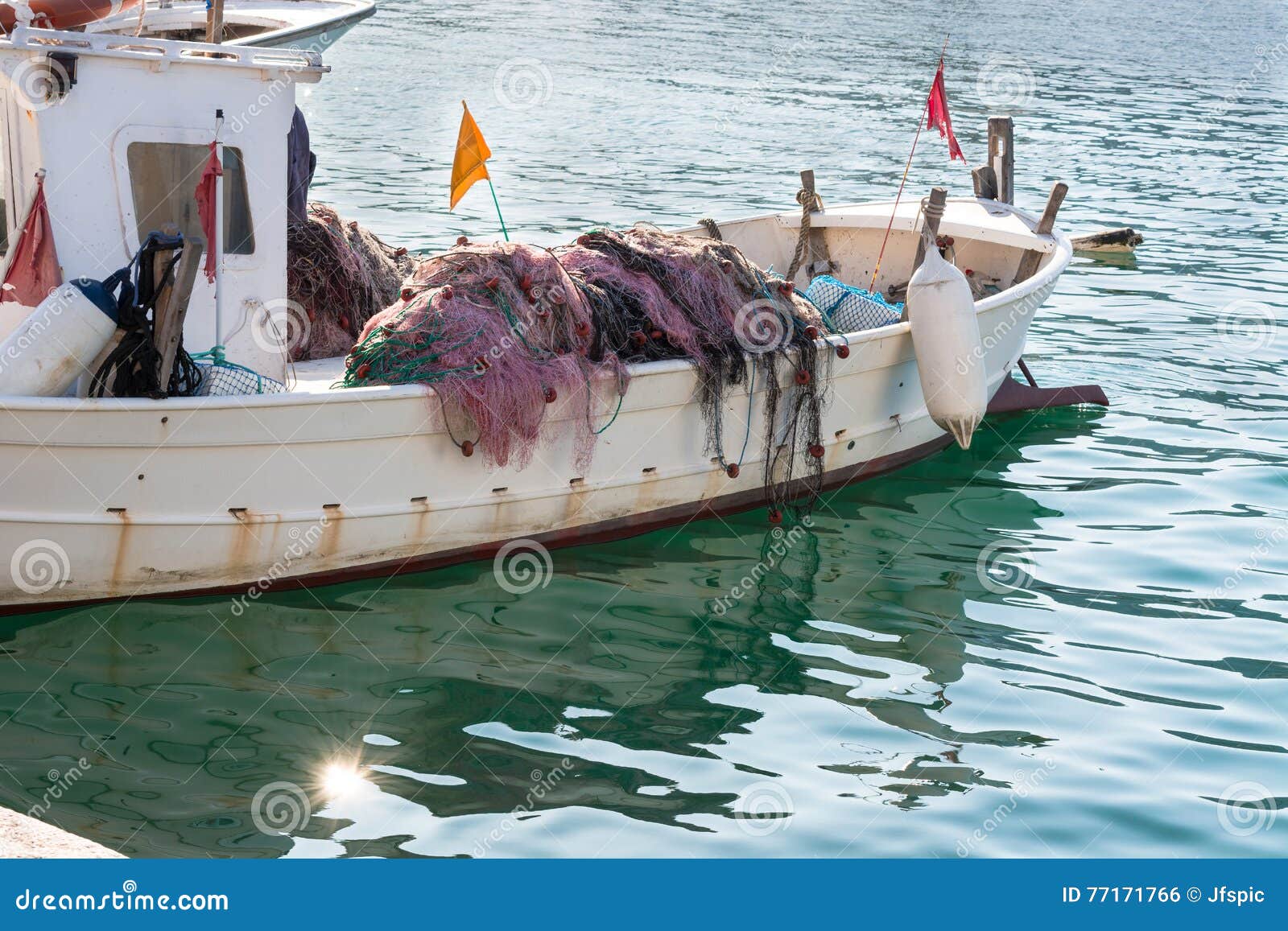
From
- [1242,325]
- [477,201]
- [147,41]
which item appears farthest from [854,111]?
[147,41]

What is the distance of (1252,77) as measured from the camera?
31375 millimetres

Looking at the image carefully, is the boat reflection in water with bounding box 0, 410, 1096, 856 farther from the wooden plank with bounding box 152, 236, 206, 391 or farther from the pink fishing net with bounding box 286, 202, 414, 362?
the pink fishing net with bounding box 286, 202, 414, 362

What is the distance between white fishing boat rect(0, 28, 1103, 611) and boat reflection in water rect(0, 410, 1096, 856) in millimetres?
254

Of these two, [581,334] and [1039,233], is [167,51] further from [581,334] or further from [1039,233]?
[1039,233]

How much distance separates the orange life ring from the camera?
25.6ft

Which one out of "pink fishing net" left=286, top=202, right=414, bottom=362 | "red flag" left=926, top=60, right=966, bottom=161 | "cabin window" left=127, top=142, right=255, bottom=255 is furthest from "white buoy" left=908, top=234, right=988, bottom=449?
"cabin window" left=127, top=142, right=255, bottom=255

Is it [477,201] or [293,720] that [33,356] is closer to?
[293,720]

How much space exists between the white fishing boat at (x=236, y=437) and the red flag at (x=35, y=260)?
0.11 metres

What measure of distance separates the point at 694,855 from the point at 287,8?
17.7 metres

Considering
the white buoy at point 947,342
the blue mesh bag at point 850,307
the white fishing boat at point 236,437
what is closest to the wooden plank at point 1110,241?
the blue mesh bag at point 850,307

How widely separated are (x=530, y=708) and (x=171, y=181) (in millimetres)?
3561

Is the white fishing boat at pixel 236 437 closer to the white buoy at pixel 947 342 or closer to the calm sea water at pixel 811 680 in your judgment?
the calm sea water at pixel 811 680

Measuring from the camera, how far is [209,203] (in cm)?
758

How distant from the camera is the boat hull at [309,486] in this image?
6984 millimetres
